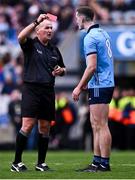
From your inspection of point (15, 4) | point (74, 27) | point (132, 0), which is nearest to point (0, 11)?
point (15, 4)

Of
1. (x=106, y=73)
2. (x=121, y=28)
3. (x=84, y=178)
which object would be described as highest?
(x=121, y=28)

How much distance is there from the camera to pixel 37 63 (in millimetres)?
11570

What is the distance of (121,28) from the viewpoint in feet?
75.7

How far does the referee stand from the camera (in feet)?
37.8

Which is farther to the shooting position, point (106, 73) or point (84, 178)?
point (106, 73)

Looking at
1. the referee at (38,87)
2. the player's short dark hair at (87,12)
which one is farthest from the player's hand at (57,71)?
the player's short dark hair at (87,12)

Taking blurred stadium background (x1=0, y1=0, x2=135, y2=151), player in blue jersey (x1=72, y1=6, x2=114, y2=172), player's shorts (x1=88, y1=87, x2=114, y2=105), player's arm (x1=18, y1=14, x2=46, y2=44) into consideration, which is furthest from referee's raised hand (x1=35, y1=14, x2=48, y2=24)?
blurred stadium background (x1=0, y1=0, x2=135, y2=151)

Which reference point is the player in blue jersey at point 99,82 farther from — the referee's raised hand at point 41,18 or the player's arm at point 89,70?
the referee's raised hand at point 41,18

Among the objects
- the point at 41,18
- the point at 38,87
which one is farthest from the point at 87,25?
the point at 38,87

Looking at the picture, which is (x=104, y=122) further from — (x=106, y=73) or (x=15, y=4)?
(x=15, y=4)

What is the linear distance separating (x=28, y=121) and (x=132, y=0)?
14.5 m

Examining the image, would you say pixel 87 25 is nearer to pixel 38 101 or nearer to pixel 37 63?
pixel 37 63

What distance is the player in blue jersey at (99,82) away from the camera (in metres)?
11.3

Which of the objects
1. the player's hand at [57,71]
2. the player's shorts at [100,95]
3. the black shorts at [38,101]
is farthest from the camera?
the player's hand at [57,71]
